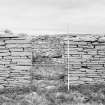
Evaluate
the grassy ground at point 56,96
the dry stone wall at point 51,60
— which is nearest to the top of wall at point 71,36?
the dry stone wall at point 51,60

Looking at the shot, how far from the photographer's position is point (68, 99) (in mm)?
4973

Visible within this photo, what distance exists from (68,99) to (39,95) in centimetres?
72

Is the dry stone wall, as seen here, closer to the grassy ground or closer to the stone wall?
the stone wall

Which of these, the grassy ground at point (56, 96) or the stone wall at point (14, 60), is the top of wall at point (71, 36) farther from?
the grassy ground at point (56, 96)

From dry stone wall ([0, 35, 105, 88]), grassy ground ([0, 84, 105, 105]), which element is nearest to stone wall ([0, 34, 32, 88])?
dry stone wall ([0, 35, 105, 88])

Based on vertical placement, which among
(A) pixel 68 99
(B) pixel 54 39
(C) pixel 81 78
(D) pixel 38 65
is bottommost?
(A) pixel 68 99

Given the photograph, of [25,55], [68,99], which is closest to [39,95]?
[68,99]

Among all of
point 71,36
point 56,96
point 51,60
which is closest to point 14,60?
point 51,60

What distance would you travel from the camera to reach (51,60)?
555cm

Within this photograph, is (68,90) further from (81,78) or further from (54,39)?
(54,39)

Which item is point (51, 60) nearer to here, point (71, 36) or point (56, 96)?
point (71, 36)

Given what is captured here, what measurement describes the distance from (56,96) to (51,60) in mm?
→ 998

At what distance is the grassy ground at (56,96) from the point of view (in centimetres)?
487

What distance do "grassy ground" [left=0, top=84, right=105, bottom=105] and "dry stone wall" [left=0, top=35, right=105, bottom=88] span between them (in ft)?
0.66
